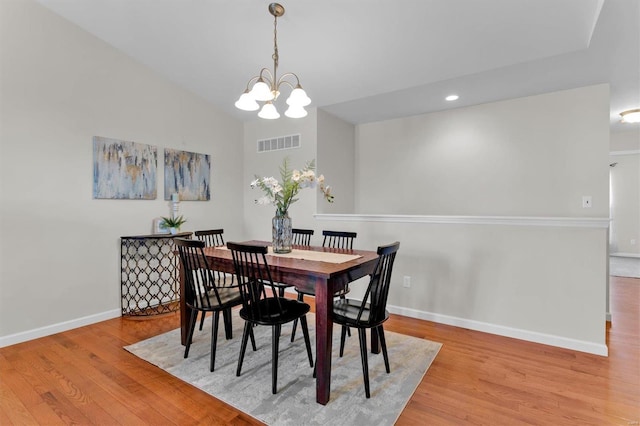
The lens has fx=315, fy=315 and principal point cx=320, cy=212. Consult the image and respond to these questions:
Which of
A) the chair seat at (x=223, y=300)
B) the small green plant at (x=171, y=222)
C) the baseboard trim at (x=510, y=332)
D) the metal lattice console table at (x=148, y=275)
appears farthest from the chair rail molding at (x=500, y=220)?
the metal lattice console table at (x=148, y=275)

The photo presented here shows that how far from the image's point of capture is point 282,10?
8.75 ft

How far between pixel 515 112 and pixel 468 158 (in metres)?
0.72

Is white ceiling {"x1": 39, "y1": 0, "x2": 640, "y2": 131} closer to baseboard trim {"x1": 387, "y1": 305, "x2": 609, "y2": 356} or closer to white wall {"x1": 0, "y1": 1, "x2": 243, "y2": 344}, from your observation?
white wall {"x1": 0, "y1": 1, "x2": 243, "y2": 344}

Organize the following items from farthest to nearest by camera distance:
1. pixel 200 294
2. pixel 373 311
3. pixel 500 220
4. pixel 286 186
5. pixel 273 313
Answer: pixel 500 220
pixel 286 186
pixel 200 294
pixel 273 313
pixel 373 311

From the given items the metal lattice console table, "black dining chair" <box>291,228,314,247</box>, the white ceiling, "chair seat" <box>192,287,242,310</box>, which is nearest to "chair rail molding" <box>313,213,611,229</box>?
"black dining chair" <box>291,228,314,247</box>

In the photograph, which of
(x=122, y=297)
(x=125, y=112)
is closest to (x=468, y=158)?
(x=125, y=112)

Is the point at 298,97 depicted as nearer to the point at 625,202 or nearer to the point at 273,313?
the point at 273,313

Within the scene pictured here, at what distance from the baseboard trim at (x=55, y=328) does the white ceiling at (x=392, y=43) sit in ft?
9.44

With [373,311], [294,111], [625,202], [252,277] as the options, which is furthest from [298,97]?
[625,202]

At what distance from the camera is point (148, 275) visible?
371cm

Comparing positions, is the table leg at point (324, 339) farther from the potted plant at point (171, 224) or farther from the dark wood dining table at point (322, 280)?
the potted plant at point (171, 224)

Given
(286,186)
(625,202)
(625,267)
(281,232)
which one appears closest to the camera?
(286,186)

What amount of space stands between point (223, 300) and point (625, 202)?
27.1 feet

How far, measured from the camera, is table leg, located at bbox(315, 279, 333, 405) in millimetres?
1933
